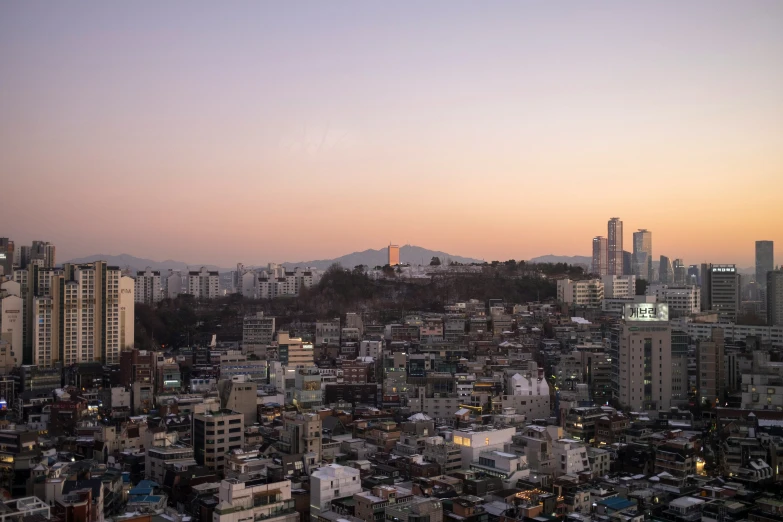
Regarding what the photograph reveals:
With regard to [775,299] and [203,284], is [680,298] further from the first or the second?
[203,284]

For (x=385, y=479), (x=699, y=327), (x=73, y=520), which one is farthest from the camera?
(x=699, y=327)

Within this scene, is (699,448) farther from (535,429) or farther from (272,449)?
(272,449)

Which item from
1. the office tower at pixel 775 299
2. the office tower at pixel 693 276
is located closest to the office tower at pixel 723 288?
the office tower at pixel 775 299

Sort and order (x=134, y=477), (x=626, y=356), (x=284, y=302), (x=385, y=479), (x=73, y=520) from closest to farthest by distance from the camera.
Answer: (x=73, y=520) → (x=385, y=479) → (x=134, y=477) → (x=626, y=356) → (x=284, y=302)

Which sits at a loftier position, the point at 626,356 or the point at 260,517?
the point at 626,356

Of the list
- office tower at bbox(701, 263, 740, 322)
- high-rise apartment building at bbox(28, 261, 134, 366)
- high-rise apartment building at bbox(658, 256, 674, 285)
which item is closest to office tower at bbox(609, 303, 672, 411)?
high-rise apartment building at bbox(28, 261, 134, 366)

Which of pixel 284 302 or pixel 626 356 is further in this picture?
pixel 284 302

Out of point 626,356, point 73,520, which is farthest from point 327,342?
point 73,520
